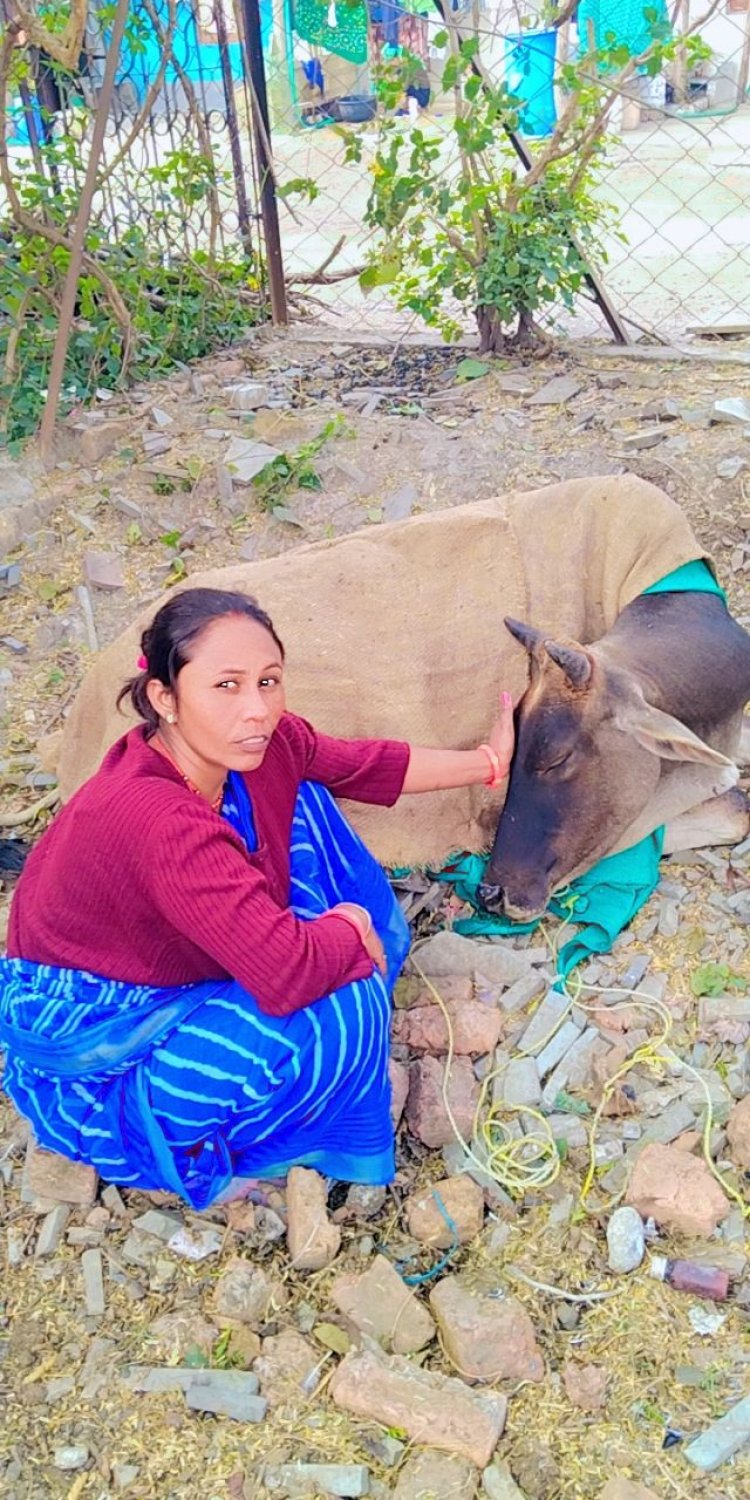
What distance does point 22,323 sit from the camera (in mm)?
6367

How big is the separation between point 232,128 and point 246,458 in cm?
233

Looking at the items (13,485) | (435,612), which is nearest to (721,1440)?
(435,612)

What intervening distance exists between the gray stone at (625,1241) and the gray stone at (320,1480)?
0.70 metres

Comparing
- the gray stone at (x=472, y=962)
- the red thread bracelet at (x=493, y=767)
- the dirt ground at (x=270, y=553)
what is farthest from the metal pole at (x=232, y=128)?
the gray stone at (x=472, y=962)

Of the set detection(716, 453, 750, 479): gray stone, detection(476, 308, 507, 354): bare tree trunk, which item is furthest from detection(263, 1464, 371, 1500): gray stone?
detection(476, 308, 507, 354): bare tree trunk

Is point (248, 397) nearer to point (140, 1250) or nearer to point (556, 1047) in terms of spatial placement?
point (556, 1047)

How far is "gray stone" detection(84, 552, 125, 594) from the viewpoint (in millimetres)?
5602

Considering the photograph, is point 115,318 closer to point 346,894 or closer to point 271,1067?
point 346,894

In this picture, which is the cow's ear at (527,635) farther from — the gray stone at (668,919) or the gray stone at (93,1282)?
the gray stone at (93,1282)

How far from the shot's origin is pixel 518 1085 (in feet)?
11.1

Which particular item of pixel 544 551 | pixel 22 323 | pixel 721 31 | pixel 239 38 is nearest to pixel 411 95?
pixel 239 38

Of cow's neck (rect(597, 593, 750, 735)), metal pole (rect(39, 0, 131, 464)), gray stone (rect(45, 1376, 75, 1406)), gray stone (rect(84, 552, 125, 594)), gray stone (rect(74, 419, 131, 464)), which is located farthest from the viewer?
gray stone (rect(74, 419, 131, 464))

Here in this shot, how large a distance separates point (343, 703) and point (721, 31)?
12784mm

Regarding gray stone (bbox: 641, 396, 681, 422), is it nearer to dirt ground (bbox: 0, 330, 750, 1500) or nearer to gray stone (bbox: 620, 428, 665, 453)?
dirt ground (bbox: 0, 330, 750, 1500)
